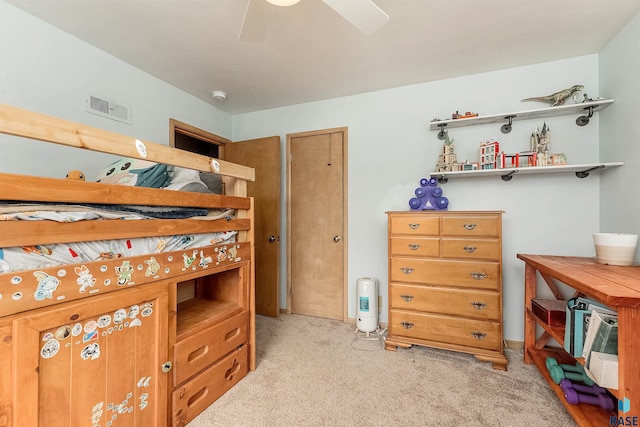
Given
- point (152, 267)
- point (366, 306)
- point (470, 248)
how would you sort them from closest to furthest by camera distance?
point (152, 267) < point (470, 248) < point (366, 306)

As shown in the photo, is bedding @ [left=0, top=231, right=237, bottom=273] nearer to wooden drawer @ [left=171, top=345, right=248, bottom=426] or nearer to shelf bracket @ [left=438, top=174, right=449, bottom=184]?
wooden drawer @ [left=171, top=345, right=248, bottom=426]

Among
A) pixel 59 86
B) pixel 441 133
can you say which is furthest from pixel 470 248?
pixel 59 86

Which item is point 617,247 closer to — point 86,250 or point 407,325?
point 407,325

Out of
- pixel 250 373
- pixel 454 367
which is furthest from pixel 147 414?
pixel 454 367

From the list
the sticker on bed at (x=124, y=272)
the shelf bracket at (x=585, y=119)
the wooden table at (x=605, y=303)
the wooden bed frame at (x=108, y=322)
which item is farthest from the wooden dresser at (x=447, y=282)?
the sticker on bed at (x=124, y=272)

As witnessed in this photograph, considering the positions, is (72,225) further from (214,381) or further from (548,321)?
(548,321)

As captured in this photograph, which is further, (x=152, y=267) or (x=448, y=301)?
(x=448, y=301)

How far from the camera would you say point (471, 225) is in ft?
6.97

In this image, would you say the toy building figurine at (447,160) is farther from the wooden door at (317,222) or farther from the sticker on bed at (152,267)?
the sticker on bed at (152,267)

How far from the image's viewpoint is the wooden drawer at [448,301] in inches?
81.7

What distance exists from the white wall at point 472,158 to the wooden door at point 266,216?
0.61 ft

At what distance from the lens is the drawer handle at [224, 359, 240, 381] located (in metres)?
1.78

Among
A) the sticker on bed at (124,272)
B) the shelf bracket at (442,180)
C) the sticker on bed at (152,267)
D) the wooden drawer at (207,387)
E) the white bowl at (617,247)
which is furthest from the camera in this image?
the shelf bracket at (442,180)

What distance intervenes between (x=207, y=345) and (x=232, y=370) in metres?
0.34
